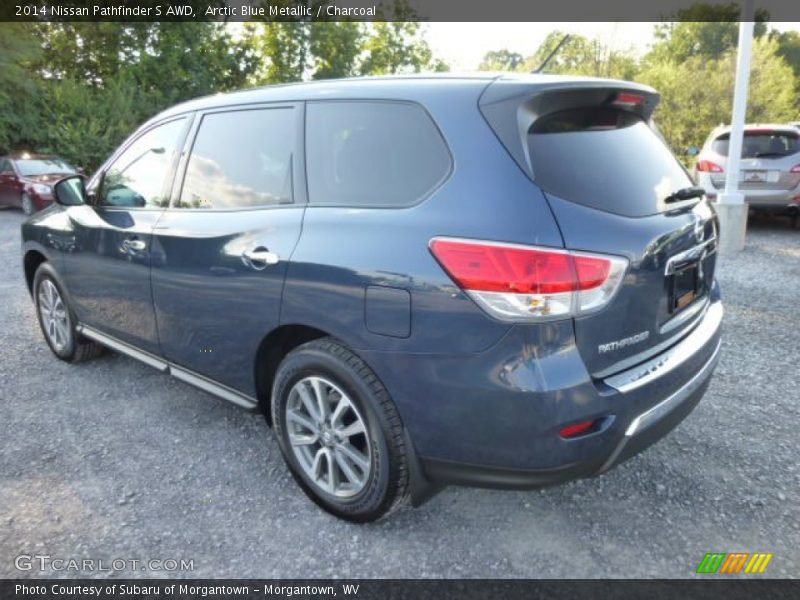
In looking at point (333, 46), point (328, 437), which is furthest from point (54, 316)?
point (333, 46)

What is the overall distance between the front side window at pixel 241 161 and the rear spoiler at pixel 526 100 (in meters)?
0.96

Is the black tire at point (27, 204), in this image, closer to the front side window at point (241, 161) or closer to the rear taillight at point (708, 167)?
the front side window at point (241, 161)

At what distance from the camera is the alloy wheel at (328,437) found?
2486 mm

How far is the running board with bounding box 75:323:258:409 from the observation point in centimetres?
301

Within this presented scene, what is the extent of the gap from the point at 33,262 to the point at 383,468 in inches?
148

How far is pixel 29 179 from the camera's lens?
45.1 ft

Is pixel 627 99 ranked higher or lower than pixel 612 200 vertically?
higher

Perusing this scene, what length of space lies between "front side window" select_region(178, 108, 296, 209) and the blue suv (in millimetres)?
12

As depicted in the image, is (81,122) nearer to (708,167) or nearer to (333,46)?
(333,46)

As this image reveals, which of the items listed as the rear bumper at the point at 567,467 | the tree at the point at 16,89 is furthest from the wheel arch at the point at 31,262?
the tree at the point at 16,89

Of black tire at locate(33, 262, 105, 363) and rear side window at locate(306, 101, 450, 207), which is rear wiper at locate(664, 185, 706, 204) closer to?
rear side window at locate(306, 101, 450, 207)

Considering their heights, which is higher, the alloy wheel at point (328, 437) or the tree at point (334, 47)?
the tree at point (334, 47)

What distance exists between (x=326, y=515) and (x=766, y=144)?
9218 mm

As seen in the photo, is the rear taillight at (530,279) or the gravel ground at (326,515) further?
the gravel ground at (326,515)
